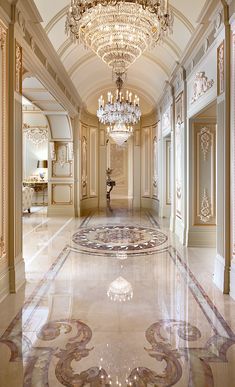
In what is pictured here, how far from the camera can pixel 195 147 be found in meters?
6.05

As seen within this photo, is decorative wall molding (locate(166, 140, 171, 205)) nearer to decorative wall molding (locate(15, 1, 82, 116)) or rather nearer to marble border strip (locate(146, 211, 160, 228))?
marble border strip (locate(146, 211, 160, 228))

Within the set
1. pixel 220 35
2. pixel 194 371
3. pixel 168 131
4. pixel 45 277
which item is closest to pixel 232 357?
pixel 194 371

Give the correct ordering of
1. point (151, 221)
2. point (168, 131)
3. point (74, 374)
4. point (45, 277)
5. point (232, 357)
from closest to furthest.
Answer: point (74, 374), point (232, 357), point (45, 277), point (168, 131), point (151, 221)

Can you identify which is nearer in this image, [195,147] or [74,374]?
[74,374]

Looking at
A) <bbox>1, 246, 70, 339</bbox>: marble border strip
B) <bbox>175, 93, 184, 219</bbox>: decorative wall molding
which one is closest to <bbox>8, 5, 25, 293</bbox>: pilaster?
<bbox>1, 246, 70, 339</bbox>: marble border strip

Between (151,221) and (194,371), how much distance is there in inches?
281

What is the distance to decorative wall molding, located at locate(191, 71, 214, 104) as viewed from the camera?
15.5ft

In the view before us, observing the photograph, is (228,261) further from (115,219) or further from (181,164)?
(115,219)

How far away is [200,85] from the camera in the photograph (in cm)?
514

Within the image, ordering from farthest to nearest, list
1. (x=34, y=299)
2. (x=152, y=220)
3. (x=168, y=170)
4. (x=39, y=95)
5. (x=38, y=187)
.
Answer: (x=38, y=187)
(x=168, y=170)
(x=152, y=220)
(x=39, y=95)
(x=34, y=299)

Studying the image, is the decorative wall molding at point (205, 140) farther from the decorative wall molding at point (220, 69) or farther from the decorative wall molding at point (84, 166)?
the decorative wall molding at point (84, 166)

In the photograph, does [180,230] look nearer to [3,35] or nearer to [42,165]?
[3,35]

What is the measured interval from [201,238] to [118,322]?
3.57 meters

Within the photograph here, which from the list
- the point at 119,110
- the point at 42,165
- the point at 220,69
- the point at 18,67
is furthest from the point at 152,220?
the point at 42,165
